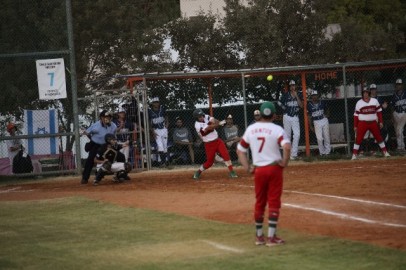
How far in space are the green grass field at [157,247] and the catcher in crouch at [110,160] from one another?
5.89m

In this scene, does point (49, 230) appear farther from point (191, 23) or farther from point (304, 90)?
point (191, 23)

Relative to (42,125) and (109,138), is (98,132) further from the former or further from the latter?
(42,125)

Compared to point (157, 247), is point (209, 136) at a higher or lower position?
higher

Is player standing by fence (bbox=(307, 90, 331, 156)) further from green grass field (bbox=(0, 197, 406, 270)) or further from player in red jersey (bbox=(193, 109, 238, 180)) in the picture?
green grass field (bbox=(0, 197, 406, 270))

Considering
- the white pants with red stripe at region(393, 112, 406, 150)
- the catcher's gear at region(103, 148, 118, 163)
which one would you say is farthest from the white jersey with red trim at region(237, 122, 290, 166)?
the white pants with red stripe at region(393, 112, 406, 150)

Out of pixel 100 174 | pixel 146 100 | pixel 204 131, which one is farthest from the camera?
pixel 146 100

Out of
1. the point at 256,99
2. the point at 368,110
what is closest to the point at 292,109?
the point at 256,99

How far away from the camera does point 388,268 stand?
9375 millimetres

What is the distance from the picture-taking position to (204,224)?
1346 centimetres

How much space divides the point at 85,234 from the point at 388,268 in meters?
5.36

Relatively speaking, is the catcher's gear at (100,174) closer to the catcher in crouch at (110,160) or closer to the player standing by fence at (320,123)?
the catcher in crouch at (110,160)

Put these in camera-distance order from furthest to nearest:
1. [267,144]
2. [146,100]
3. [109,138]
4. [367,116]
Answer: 1. [146,100]
2. [367,116]
3. [109,138]
4. [267,144]

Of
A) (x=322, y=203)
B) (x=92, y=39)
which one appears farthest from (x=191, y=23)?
(x=322, y=203)

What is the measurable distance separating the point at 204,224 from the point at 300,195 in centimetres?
369
